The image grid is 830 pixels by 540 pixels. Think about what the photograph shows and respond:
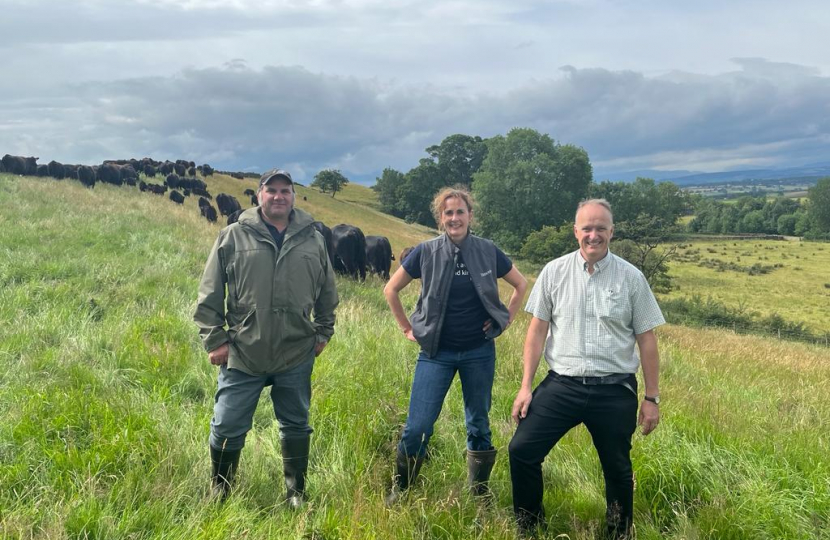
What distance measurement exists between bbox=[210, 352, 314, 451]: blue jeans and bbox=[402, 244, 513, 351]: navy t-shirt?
36.5 inches

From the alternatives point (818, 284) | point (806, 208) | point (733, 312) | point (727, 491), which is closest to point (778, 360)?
point (727, 491)

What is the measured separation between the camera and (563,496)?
3.66 meters

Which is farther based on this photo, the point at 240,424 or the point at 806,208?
the point at 806,208

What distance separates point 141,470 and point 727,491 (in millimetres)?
3627

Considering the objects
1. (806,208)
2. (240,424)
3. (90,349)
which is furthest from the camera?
(806,208)

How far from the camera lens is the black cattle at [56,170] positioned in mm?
31281

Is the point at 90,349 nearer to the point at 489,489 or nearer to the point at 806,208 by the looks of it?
the point at 489,489

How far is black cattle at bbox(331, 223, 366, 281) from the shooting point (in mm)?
14367

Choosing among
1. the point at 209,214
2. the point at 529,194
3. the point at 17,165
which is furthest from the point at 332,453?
the point at 529,194

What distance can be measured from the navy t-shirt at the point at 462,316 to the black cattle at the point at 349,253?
1078cm

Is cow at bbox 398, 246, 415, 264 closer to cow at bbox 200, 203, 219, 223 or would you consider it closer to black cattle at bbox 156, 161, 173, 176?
cow at bbox 200, 203, 219, 223

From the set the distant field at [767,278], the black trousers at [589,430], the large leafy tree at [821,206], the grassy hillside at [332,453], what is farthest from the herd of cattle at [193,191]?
the large leafy tree at [821,206]

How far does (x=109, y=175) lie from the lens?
3212cm

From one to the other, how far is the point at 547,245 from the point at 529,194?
1044 cm
